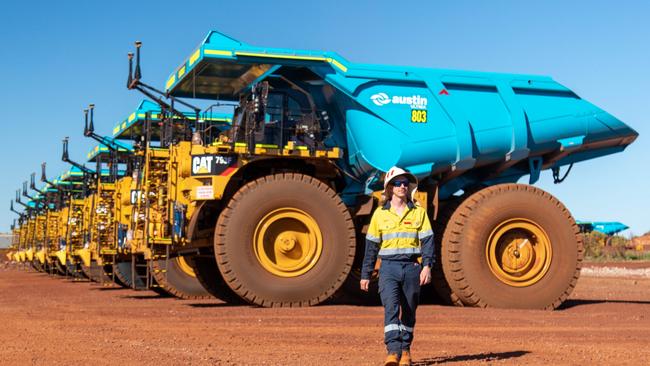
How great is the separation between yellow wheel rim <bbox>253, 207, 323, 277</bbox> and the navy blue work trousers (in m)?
5.35

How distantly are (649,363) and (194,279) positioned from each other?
9.63 m

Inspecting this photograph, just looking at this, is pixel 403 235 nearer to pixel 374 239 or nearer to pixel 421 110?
pixel 374 239

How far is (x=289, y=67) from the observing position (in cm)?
1366

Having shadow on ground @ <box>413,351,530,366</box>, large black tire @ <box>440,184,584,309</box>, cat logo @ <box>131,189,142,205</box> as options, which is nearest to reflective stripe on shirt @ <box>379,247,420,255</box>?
shadow on ground @ <box>413,351,530,366</box>

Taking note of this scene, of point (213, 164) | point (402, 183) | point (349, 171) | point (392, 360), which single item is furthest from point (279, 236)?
point (392, 360)

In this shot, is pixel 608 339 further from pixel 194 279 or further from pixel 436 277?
pixel 194 279

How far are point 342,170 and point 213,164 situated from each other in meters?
2.04

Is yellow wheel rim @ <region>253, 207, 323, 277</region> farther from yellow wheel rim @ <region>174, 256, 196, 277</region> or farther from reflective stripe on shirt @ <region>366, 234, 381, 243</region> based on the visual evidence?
reflective stripe on shirt @ <region>366, 234, 381, 243</region>

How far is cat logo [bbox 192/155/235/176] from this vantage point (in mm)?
12820

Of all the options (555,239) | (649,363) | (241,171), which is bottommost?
(649,363)

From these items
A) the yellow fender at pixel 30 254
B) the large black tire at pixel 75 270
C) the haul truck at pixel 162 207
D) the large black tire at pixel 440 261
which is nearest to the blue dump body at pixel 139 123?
the haul truck at pixel 162 207

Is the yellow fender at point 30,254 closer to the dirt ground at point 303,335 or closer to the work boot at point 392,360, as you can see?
the dirt ground at point 303,335

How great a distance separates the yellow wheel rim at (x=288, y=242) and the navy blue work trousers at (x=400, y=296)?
5.35 meters

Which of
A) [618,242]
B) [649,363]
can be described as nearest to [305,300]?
[649,363]
